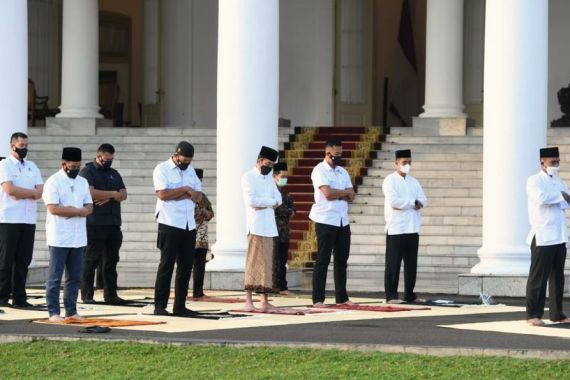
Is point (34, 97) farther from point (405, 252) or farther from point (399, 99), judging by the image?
point (405, 252)

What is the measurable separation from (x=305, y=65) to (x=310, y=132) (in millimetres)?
3281

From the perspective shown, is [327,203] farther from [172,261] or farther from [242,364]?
[242,364]

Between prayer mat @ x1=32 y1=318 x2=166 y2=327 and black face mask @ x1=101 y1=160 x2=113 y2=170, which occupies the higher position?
black face mask @ x1=101 y1=160 x2=113 y2=170

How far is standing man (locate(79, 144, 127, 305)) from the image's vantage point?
20.1 m

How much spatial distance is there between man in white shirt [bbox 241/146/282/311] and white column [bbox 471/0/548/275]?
14.9 feet

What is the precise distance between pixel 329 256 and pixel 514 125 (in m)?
3.73

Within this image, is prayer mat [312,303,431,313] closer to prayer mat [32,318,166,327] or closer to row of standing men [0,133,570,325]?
row of standing men [0,133,570,325]

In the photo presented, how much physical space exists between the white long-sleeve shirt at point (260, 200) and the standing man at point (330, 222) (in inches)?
48.4

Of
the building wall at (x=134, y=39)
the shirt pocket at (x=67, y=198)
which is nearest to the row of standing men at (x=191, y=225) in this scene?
the shirt pocket at (x=67, y=198)

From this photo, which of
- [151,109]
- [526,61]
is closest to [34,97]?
[151,109]

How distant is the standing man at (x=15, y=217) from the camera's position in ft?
62.7

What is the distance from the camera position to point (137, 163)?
30.8m

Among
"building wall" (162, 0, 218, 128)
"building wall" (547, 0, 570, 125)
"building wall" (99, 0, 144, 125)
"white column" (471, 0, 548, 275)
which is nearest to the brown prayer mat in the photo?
"white column" (471, 0, 548, 275)

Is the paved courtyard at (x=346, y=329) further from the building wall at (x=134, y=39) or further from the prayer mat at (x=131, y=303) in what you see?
the building wall at (x=134, y=39)
